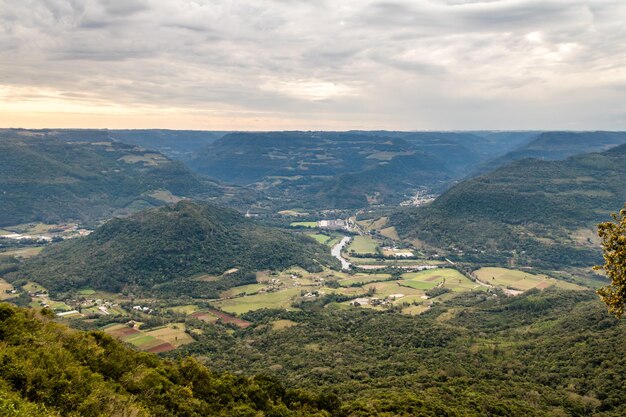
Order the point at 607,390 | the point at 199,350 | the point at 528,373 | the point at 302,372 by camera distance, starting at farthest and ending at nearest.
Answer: the point at 199,350, the point at 302,372, the point at 528,373, the point at 607,390

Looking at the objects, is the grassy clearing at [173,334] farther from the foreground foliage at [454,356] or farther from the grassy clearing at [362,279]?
the grassy clearing at [362,279]

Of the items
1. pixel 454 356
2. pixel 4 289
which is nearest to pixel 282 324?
pixel 454 356

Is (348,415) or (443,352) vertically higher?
(348,415)

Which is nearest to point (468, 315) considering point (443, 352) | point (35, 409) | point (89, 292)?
point (443, 352)

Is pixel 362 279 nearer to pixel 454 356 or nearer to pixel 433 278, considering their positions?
pixel 433 278

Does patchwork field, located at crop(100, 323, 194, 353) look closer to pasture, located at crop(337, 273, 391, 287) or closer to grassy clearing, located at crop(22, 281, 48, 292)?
grassy clearing, located at crop(22, 281, 48, 292)

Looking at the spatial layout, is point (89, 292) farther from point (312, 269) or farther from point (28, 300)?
point (312, 269)
